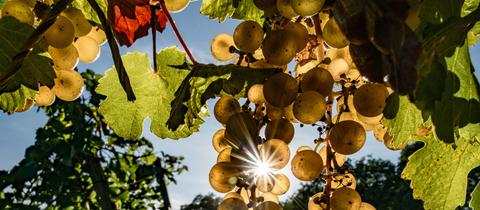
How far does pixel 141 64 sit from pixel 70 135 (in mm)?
7560

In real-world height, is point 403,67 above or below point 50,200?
below

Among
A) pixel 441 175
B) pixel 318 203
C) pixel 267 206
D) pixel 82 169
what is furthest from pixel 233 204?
pixel 82 169

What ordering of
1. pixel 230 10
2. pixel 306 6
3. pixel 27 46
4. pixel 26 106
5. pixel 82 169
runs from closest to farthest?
pixel 27 46 → pixel 306 6 → pixel 26 106 → pixel 230 10 → pixel 82 169

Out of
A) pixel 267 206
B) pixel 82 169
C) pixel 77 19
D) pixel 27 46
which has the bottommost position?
pixel 267 206

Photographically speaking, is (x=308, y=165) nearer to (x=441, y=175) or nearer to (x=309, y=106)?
(x=309, y=106)

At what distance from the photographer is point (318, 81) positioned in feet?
3.08

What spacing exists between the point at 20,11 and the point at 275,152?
1.46ft

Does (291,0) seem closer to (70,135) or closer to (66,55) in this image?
(66,55)

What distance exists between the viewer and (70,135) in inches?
339

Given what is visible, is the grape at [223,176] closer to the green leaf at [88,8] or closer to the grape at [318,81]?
the grape at [318,81]

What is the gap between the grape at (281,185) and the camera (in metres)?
1.08

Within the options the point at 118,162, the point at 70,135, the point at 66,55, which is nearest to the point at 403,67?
the point at 66,55

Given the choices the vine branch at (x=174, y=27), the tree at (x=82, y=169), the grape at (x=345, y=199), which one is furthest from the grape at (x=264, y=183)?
Answer: the tree at (x=82, y=169)

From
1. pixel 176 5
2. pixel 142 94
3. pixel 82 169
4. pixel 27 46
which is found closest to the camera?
pixel 27 46
